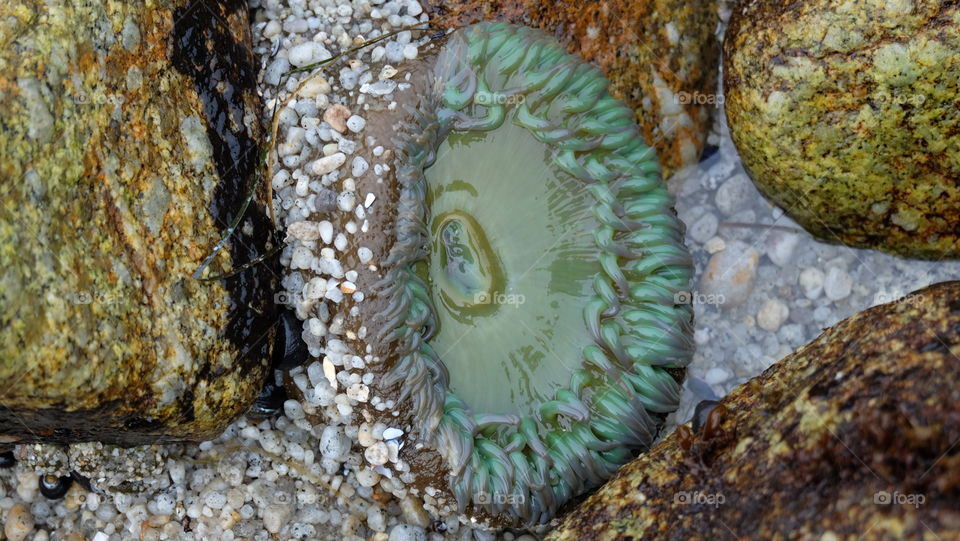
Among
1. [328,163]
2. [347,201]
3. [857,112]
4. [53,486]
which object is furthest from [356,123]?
[53,486]

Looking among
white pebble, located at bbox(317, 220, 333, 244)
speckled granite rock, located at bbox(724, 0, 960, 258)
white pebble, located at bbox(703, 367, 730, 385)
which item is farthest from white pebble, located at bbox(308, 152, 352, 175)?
white pebble, located at bbox(703, 367, 730, 385)

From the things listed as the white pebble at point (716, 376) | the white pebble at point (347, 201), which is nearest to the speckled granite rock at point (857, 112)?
the white pebble at point (716, 376)

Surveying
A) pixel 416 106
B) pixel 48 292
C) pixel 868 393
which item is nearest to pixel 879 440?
pixel 868 393

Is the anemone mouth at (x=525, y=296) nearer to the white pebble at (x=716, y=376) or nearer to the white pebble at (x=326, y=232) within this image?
the white pebble at (x=326, y=232)

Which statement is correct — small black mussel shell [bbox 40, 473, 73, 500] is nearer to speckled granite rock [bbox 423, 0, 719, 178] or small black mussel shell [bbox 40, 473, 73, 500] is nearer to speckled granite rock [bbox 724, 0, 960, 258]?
speckled granite rock [bbox 423, 0, 719, 178]

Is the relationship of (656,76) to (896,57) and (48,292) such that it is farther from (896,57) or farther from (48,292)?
(48,292)
